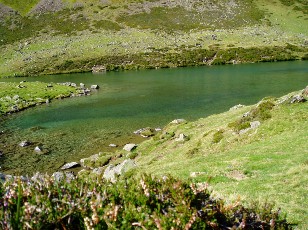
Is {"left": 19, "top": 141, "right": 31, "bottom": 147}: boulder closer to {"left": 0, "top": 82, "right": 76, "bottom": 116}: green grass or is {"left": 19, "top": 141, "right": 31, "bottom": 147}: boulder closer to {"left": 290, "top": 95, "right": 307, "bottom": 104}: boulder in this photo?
{"left": 0, "top": 82, "right": 76, "bottom": 116}: green grass

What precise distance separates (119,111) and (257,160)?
4350cm

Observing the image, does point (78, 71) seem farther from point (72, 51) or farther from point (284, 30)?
point (284, 30)

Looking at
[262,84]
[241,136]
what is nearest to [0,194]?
[241,136]

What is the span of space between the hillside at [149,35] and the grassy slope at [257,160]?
108 m

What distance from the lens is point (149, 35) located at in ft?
540

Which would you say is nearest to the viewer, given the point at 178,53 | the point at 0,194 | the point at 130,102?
the point at 0,194

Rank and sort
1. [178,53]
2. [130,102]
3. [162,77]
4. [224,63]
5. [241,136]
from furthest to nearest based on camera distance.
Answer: [178,53], [224,63], [162,77], [130,102], [241,136]

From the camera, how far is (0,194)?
6793 millimetres

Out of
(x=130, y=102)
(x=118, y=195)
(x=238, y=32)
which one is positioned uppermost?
(x=238, y=32)

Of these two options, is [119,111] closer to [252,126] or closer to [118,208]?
[252,126]

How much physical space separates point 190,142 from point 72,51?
447ft

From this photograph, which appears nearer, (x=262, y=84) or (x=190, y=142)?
(x=190, y=142)

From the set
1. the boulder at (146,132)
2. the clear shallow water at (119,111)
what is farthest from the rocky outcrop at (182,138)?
the clear shallow water at (119,111)

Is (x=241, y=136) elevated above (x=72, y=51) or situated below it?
below
